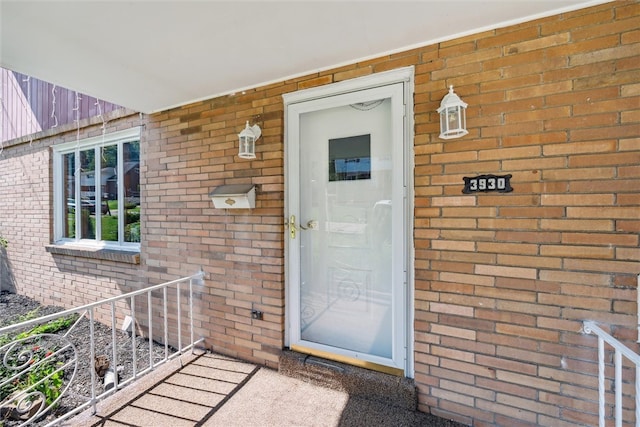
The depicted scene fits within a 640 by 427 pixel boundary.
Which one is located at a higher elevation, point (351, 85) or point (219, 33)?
point (219, 33)

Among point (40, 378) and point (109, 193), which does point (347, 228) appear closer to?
point (40, 378)

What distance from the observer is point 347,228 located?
2391mm

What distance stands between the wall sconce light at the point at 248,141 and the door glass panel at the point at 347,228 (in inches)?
16.5

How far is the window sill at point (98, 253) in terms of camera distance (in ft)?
11.6

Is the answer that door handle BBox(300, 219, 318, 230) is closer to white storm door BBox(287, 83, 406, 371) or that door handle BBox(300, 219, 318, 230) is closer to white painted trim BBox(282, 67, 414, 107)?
white storm door BBox(287, 83, 406, 371)

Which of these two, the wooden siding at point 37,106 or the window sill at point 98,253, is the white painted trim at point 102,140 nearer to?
the wooden siding at point 37,106

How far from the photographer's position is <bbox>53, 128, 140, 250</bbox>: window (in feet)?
12.2

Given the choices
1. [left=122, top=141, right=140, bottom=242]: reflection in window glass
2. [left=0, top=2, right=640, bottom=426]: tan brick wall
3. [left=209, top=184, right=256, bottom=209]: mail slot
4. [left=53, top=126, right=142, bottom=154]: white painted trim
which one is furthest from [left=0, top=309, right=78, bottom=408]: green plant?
[left=0, top=2, right=640, bottom=426]: tan brick wall

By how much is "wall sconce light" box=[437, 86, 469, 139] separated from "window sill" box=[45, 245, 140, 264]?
356 cm

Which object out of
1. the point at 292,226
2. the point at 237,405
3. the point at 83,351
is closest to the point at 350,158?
the point at 292,226

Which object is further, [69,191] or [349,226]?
[69,191]

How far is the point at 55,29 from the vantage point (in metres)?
1.78

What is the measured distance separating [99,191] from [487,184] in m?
4.78

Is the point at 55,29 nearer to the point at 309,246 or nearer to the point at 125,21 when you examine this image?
the point at 125,21
